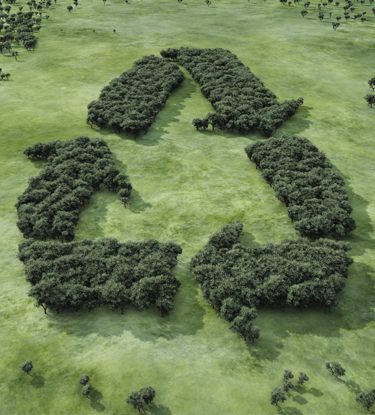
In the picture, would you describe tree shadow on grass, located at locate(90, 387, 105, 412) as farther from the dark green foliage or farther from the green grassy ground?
the dark green foliage

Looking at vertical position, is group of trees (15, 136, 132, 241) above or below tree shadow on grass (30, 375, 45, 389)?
above

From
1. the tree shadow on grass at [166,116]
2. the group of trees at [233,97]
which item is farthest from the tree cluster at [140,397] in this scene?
the group of trees at [233,97]

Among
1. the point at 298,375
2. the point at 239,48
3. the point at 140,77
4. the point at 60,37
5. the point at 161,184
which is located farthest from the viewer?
the point at 60,37

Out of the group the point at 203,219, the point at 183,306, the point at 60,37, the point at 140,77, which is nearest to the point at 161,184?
the point at 203,219

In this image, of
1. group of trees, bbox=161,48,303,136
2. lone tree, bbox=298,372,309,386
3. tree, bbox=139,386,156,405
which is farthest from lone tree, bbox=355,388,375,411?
group of trees, bbox=161,48,303,136

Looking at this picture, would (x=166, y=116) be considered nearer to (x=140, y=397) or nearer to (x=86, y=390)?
(x=86, y=390)

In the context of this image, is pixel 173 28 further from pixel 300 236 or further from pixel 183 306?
pixel 183 306

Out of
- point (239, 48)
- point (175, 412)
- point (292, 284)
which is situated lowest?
point (175, 412)
